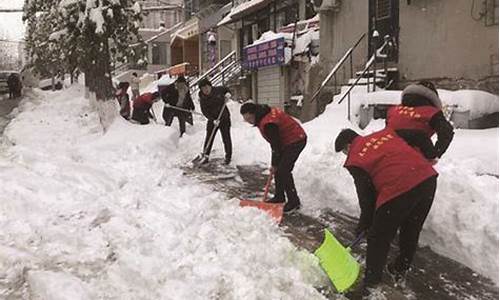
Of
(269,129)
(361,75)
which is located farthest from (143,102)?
(269,129)

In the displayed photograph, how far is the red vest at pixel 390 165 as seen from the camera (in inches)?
145

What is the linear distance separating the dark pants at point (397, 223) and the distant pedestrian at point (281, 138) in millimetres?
2195

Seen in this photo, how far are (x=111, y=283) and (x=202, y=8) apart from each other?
103 ft

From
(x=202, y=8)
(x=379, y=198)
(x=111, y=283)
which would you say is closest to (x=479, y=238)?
(x=379, y=198)

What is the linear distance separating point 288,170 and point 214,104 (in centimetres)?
352

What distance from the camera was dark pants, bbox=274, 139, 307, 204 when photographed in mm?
6191

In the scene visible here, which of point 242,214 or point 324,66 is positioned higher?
point 324,66

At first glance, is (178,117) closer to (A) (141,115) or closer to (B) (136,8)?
(A) (141,115)

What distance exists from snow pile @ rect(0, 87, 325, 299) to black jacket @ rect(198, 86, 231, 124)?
1474 mm

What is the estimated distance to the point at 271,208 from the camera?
19.6ft

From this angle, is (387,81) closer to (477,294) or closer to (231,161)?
(231,161)

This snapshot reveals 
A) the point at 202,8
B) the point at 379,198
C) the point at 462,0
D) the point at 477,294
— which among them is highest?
the point at 202,8

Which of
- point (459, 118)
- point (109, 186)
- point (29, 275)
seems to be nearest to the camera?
point (29, 275)

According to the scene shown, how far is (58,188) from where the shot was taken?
6250mm
